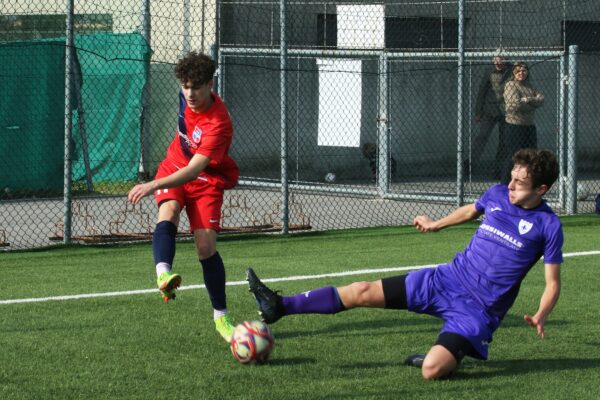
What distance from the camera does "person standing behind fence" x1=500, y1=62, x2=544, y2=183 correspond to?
15.1 metres

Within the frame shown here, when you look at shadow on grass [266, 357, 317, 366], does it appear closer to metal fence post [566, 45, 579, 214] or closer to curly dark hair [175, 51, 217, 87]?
curly dark hair [175, 51, 217, 87]

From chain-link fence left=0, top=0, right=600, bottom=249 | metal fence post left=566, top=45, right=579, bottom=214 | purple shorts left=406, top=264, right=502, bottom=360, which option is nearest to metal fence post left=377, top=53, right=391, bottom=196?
chain-link fence left=0, top=0, right=600, bottom=249

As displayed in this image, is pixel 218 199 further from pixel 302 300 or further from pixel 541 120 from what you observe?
pixel 541 120

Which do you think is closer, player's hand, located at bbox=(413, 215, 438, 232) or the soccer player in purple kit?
the soccer player in purple kit

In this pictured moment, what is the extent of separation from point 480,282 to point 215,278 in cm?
168

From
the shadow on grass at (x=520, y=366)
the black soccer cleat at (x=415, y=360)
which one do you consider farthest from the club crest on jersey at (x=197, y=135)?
the shadow on grass at (x=520, y=366)

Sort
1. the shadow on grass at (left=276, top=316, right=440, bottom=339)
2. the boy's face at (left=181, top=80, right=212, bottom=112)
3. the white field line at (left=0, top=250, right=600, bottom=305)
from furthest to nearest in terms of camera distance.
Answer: the white field line at (left=0, top=250, right=600, bottom=305) < the shadow on grass at (left=276, top=316, right=440, bottom=339) < the boy's face at (left=181, top=80, right=212, bottom=112)

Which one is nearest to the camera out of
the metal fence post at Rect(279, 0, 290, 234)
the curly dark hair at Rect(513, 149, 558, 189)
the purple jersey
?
the curly dark hair at Rect(513, 149, 558, 189)

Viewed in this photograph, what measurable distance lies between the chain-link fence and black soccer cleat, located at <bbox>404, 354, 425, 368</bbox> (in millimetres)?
5748

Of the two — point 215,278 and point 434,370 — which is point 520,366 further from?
point 215,278

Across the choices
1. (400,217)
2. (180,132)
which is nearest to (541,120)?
(400,217)

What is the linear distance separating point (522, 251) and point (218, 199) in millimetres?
2001

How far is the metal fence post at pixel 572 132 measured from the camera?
47.2ft

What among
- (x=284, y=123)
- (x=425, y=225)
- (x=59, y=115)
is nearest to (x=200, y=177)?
(x=425, y=225)
